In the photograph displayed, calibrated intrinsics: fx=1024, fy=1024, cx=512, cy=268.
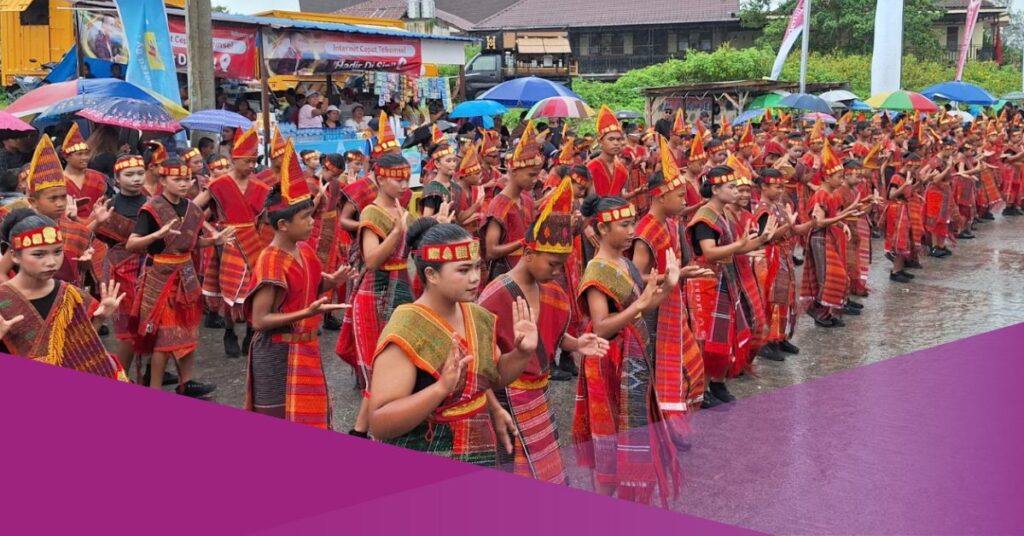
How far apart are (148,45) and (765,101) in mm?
15168

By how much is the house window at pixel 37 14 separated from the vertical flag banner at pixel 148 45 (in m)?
5.94

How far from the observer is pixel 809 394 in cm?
729

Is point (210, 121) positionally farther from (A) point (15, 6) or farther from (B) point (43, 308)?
(A) point (15, 6)

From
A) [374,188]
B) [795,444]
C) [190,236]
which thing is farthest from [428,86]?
[795,444]

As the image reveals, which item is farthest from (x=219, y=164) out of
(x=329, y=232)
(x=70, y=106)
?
(x=70, y=106)

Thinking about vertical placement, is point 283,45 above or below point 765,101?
above

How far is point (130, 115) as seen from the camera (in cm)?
900

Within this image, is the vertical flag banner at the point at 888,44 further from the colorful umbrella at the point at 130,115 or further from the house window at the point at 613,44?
the colorful umbrella at the point at 130,115

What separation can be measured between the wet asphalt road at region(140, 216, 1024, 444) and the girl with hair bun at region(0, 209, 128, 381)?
7.52 ft

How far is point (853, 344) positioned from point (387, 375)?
21.8ft

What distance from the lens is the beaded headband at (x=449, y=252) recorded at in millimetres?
3535

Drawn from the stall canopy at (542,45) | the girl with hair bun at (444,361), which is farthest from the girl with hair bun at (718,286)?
the stall canopy at (542,45)

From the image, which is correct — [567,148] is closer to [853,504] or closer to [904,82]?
[853,504]

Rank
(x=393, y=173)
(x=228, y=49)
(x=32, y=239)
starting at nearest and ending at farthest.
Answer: (x=32, y=239)
(x=393, y=173)
(x=228, y=49)
